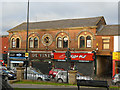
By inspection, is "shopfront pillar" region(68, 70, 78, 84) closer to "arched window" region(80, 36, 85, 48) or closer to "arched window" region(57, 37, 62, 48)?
"arched window" region(80, 36, 85, 48)

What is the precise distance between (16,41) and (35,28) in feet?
15.4

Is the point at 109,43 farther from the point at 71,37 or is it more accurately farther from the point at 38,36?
the point at 38,36

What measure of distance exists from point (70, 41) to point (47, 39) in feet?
14.4

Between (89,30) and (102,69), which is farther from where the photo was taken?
(102,69)

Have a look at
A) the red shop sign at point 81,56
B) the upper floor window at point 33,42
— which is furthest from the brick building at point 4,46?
the red shop sign at point 81,56

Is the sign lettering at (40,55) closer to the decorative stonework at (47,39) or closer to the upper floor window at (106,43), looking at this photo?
the decorative stonework at (47,39)

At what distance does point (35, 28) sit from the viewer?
96.1ft

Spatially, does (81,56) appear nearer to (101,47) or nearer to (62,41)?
(101,47)

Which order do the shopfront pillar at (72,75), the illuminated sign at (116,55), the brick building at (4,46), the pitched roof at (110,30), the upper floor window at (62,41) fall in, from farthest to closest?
the brick building at (4,46) → the upper floor window at (62,41) → the pitched roof at (110,30) → the illuminated sign at (116,55) → the shopfront pillar at (72,75)

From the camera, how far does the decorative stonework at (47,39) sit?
1072 inches

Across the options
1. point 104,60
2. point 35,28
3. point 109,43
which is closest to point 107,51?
point 109,43

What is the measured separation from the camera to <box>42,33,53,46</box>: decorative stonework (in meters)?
27.2

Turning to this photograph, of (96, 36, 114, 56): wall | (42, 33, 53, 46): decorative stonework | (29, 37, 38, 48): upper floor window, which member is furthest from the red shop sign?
(29, 37, 38, 48): upper floor window

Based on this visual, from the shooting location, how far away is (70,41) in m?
25.6
